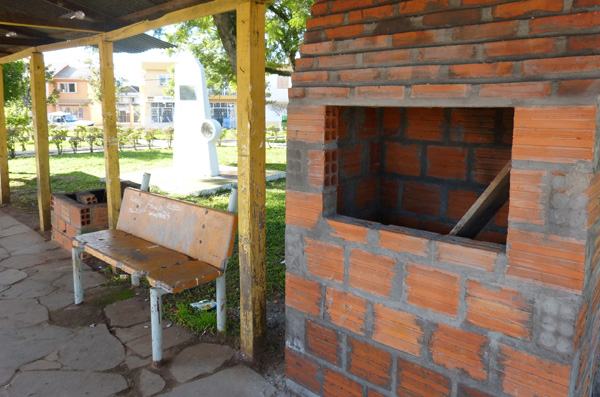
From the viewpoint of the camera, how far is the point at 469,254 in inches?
90.0

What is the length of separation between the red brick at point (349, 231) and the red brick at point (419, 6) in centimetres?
118

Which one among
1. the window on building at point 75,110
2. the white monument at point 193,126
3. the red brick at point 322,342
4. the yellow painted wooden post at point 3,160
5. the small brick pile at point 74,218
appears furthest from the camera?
the window on building at point 75,110

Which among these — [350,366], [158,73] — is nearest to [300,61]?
[350,366]

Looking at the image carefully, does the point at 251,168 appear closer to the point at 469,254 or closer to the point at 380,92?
the point at 380,92

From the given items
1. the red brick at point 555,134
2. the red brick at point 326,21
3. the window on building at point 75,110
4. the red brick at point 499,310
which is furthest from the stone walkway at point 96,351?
the window on building at point 75,110

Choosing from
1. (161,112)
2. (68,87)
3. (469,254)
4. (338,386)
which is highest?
(68,87)

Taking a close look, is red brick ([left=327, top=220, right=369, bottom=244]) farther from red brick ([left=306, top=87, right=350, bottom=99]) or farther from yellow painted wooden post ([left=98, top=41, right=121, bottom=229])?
yellow painted wooden post ([left=98, top=41, right=121, bottom=229])

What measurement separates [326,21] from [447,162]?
140 centimetres

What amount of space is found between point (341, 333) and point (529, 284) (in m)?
1.19

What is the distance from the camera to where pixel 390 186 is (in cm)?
372

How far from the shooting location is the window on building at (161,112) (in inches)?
2021

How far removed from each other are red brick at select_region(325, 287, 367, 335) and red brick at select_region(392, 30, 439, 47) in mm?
1444

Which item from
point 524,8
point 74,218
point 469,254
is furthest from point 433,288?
point 74,218

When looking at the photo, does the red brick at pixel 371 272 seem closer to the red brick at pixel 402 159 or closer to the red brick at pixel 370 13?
the red brick at pixel 402 159
